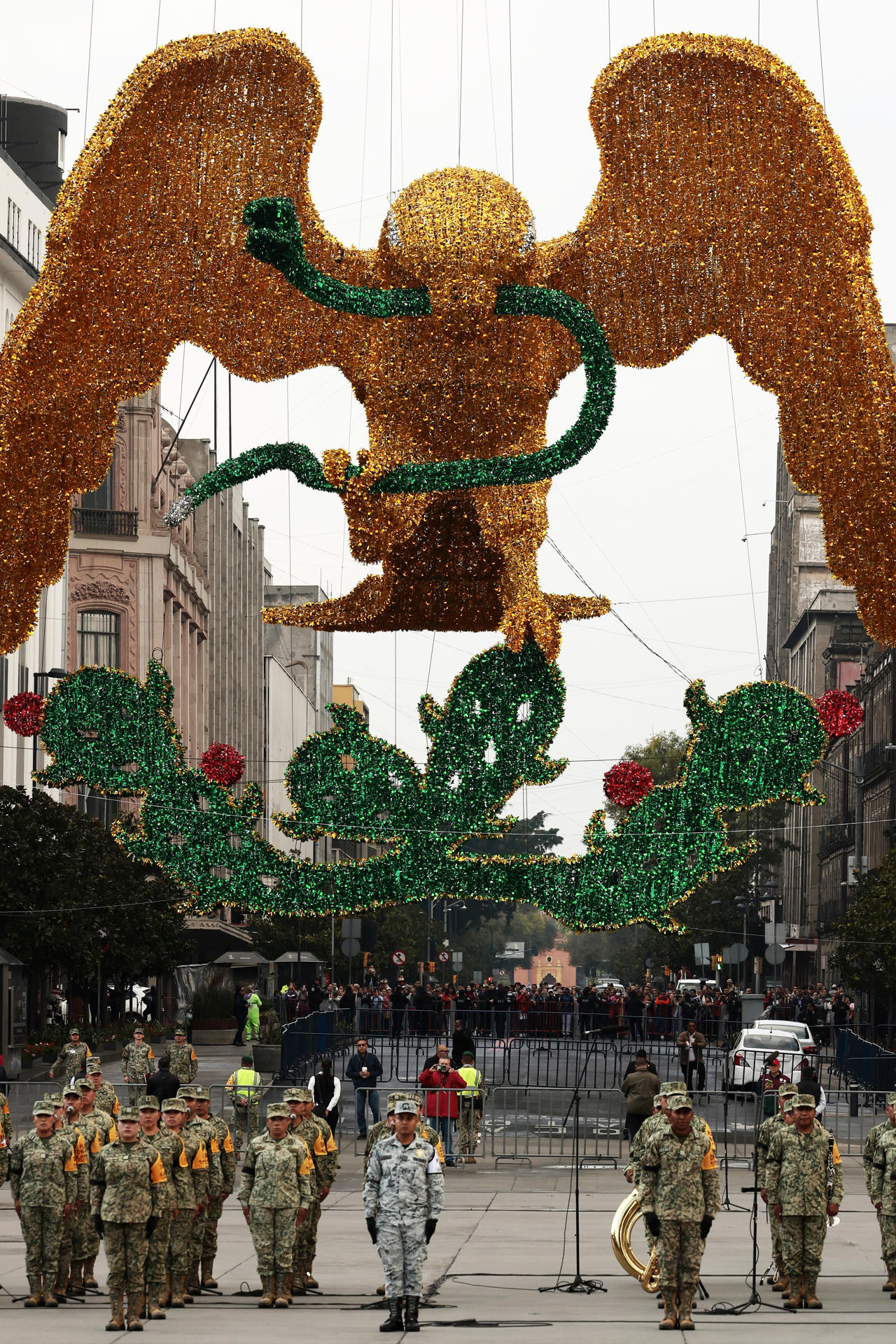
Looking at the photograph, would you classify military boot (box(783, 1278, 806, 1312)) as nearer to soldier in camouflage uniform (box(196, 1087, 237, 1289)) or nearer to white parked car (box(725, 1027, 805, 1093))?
soldier in camouflage uniform (box(196, 1087, 237, 1289))

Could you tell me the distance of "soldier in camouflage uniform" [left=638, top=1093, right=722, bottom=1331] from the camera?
14367 mm

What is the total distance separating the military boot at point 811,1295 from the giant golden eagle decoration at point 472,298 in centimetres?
1068

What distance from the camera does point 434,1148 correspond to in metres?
14.7

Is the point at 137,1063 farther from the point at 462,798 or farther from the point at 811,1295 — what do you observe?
the point at 811,1295

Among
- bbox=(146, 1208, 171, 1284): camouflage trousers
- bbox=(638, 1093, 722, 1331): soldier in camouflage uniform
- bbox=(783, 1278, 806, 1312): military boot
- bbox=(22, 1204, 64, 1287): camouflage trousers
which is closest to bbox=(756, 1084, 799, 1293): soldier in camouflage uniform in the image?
bbox=(783, 1278, 806, 1312): military boot

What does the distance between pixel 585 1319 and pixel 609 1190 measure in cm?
841

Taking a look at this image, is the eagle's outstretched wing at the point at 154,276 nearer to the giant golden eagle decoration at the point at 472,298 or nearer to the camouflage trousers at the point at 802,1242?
the giant golden eagle decoration at the point at 472,298

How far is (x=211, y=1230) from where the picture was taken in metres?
15.9

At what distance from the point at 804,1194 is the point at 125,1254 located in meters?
4.93

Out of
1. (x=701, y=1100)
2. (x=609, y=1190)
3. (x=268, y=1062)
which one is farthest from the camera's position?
(x=268, y=1062)

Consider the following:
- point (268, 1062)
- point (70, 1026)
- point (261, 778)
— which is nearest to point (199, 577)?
point (261, 778)

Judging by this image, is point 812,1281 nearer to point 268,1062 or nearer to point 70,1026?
point 268,1062

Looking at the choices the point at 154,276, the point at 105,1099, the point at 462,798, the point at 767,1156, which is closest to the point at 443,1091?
the point at 462,798

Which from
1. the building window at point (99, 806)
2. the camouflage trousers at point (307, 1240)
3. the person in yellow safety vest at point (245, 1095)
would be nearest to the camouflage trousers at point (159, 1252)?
the camouflage trousers at point (307, 1240)
